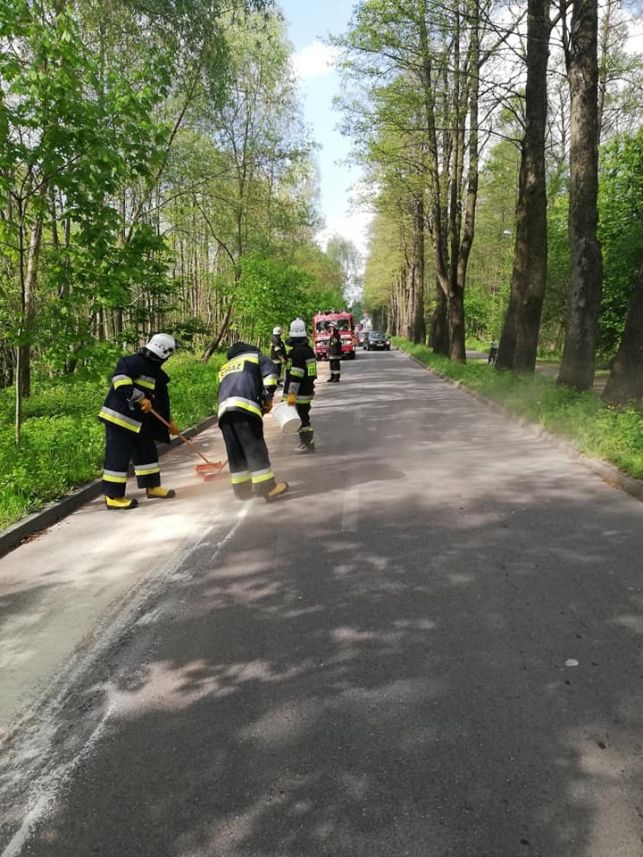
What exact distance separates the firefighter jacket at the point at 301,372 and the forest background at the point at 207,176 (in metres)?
2.44

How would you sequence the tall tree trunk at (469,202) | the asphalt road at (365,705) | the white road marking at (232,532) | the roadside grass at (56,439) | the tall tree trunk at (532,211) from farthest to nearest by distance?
the tall tree trunk at (469,202) < the tall tree trunk at (532,211) < the roadside grass at (56,439) < the white road marking at (232,532) < the asphalt road at (365,705)

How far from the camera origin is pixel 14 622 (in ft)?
13.2

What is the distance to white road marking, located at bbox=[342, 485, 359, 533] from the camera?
18.3 feet

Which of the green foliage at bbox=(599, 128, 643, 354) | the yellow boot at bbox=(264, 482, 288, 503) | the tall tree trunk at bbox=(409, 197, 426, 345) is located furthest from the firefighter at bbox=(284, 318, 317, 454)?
the tall tree trunk at bbox=(409, 197, 426, 345)

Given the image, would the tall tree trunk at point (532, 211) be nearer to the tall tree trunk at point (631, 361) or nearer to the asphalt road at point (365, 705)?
the tall tree trunk at point (631, 361)

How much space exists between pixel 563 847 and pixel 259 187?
26.1m

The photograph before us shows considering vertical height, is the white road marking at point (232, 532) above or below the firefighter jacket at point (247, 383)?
below

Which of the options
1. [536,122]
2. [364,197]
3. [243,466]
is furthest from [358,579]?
[364,197]

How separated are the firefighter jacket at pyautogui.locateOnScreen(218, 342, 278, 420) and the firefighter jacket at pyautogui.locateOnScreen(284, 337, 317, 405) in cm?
263

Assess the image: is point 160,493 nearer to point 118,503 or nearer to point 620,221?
point 118,503

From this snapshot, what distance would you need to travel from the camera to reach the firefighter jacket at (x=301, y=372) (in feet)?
31.2

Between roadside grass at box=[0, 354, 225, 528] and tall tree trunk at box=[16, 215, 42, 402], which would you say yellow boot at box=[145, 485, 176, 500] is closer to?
roadside grass at box=[0, 354, 225, 528]

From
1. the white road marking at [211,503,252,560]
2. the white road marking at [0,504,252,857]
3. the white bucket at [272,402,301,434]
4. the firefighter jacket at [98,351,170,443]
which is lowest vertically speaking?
the white road marking at [0,504,252,857]

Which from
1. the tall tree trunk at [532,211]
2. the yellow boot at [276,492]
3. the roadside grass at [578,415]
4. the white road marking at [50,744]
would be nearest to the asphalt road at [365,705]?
the white road marking at [50,744]
